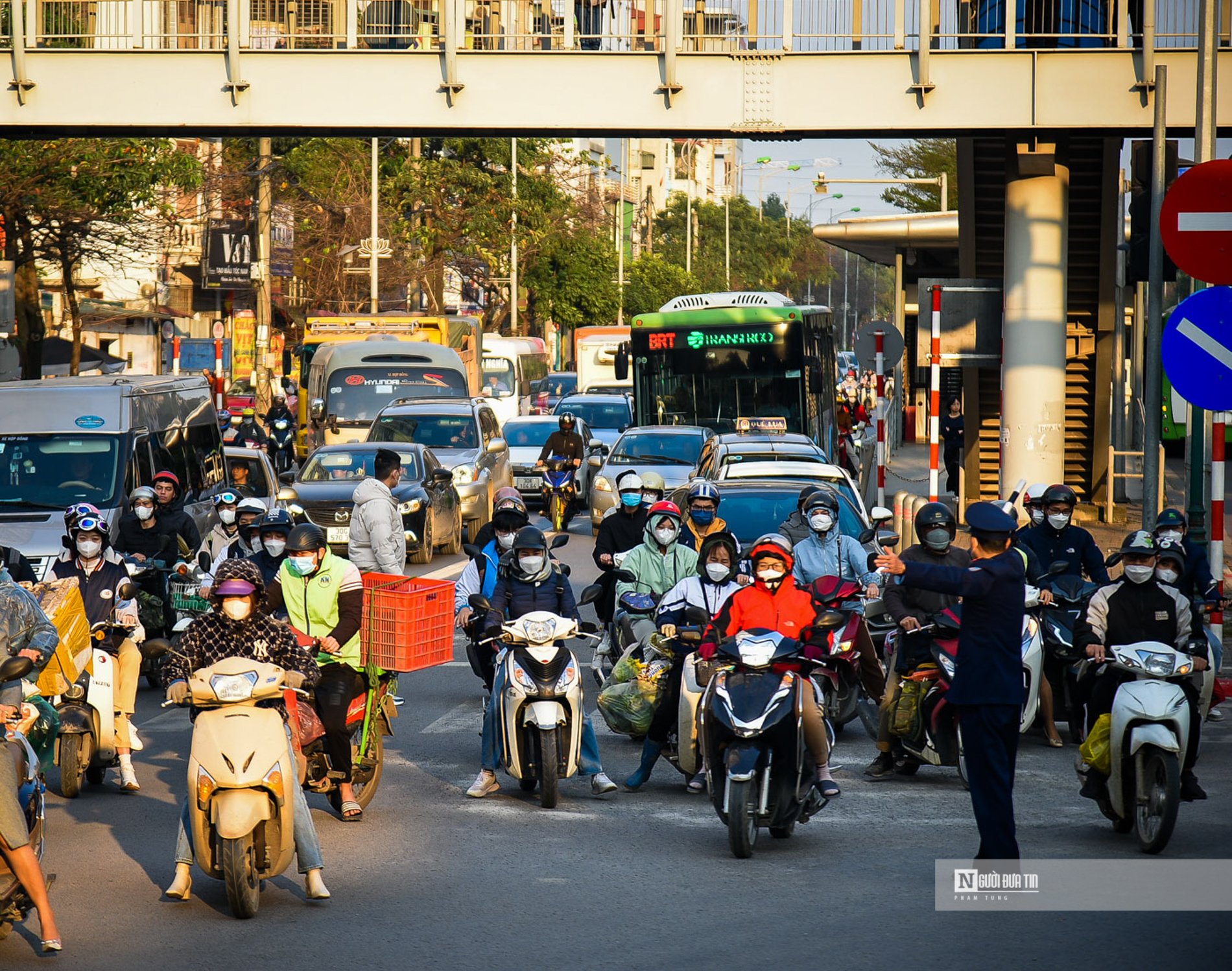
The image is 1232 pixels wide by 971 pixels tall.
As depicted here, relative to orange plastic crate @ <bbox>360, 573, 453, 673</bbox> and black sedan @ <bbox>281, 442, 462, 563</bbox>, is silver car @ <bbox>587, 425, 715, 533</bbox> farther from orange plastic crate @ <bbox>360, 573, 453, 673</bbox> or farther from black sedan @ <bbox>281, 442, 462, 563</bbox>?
orange plastic crate @ <bbox>360, 573, 453, 673</bbox>

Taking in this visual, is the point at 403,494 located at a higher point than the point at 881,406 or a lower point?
lower

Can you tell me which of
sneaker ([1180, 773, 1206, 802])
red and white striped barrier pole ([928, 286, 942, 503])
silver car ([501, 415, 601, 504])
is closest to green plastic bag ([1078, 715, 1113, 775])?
sneaker ([1180, 773, 1206, 802])

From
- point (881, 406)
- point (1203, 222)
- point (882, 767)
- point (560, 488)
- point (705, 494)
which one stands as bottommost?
point (882, 767)

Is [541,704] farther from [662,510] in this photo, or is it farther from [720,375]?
[720,375]

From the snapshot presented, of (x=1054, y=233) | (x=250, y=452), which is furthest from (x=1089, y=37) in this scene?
(x=250, y=452)

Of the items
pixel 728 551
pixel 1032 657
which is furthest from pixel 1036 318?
pixel 728 551

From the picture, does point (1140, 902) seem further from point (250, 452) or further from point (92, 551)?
point (250, 452)

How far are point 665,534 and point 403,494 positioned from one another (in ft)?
33.5

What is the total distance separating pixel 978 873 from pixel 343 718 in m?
3.05

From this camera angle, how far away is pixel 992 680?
7.37 meters

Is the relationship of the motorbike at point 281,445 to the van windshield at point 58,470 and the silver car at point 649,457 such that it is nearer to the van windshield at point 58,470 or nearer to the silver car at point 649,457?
the silver car at point 649,457

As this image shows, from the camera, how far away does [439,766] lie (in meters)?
10.6

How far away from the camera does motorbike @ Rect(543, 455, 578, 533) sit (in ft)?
82.1

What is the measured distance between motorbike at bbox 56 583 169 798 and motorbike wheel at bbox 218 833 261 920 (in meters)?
2.53
